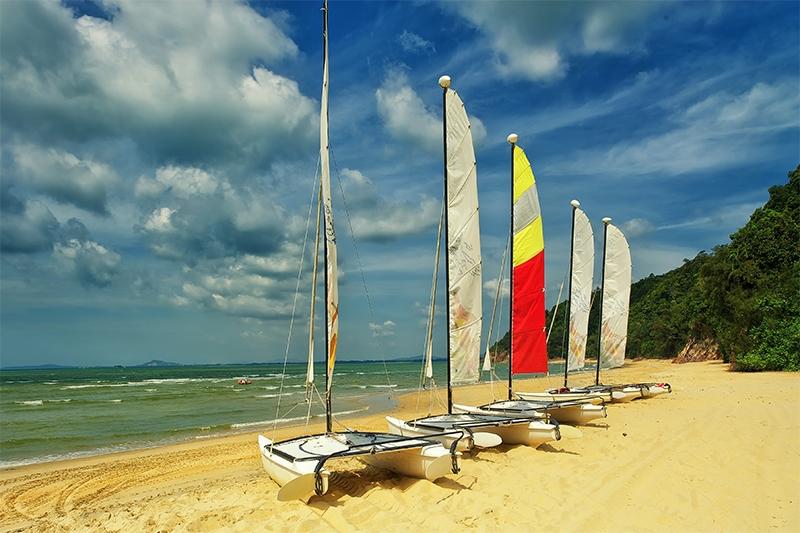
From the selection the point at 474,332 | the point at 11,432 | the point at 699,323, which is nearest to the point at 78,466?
the point at 11,432

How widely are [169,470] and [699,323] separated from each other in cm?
4403

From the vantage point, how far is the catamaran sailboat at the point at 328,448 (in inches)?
272

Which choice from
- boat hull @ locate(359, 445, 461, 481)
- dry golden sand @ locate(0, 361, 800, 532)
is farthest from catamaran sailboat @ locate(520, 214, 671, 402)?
boat hull @ locate(359, 445, 461, 481)

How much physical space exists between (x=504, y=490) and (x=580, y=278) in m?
11.5

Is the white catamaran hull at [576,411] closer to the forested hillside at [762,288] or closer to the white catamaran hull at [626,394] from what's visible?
the white catamaran hull at [626,394]

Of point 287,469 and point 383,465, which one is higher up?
point 287,469

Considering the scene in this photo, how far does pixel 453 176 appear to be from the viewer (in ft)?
36.3

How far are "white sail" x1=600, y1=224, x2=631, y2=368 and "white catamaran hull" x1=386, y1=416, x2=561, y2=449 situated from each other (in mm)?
10571

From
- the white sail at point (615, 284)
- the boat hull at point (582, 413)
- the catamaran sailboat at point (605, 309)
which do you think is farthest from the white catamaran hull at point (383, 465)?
the white sail at point (615, 284)

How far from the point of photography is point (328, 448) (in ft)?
25.8

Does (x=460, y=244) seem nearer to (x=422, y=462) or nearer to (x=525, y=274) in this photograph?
(x=525, y=274)

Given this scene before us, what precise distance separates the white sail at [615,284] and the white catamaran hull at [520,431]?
10.6 meters

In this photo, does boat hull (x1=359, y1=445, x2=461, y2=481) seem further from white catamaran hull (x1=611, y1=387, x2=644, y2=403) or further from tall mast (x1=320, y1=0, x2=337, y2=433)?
white catamaran hull (x1=611, y1=387, x2=644, y2=403)

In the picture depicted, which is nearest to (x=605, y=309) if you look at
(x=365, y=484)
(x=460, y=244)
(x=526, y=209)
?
(x=526, y=209)
